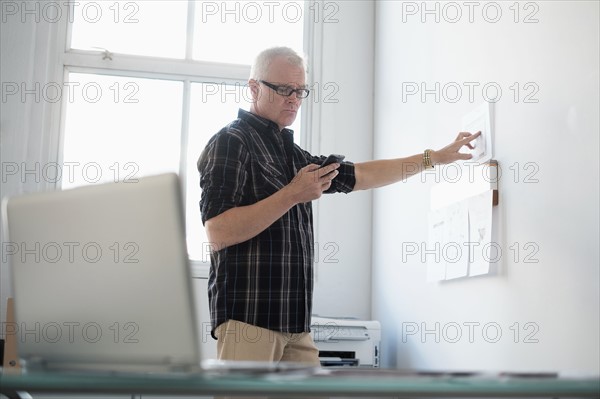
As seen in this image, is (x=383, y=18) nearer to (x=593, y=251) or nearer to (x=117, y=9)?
(x=117, y=9)

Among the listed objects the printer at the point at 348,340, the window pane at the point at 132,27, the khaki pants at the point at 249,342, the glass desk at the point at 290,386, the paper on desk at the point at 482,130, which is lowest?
the printer at the point at 348,340

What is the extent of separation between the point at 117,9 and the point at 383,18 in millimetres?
1597

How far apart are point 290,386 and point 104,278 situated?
0.39 metres

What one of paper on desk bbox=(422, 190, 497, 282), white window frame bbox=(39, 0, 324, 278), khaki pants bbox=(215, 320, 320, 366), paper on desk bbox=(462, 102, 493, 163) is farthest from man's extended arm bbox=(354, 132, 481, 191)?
white window frame bbox=(39, 0, 324, 278)

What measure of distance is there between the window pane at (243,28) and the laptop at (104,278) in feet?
11.7

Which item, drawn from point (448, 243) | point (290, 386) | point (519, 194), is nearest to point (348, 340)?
point (448, 243)

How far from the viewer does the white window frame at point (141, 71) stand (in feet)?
14.3

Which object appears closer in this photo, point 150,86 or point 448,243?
point 448,243

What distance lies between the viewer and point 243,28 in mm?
4730

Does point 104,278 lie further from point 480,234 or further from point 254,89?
point 480,234

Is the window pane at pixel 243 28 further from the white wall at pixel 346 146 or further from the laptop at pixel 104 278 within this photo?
the laptop at pixel 104 278

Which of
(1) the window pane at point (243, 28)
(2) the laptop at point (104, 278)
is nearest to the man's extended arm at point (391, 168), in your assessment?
(2) the laptop at point (104, 278)

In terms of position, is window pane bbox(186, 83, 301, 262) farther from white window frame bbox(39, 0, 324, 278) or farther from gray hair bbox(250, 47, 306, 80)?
gray hair bbox(250, 47, 306, 80)

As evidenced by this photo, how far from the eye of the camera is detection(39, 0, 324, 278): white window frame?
14.3ft
